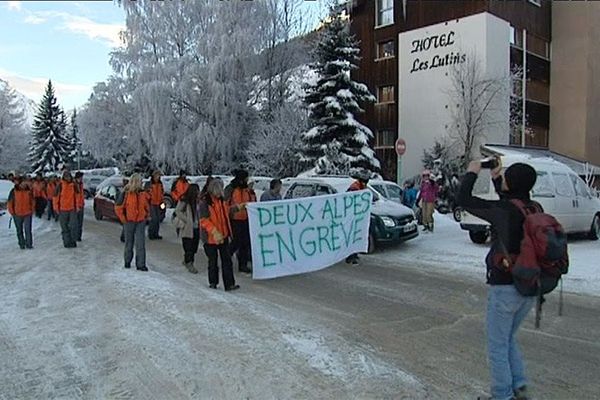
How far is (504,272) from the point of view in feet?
12.1

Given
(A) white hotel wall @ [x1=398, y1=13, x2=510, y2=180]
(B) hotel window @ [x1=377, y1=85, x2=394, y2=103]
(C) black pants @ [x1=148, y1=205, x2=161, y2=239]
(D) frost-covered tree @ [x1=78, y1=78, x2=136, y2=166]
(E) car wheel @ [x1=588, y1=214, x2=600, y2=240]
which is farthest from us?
(D) frost-covered tree @ [x1=78, y1=78, x2=136, y2=166]

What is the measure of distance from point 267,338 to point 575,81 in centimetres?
3363

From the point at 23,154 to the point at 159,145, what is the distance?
1856 inches

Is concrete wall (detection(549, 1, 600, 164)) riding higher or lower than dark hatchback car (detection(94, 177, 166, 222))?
higher

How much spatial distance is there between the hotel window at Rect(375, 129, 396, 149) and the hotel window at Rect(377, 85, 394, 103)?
183cm

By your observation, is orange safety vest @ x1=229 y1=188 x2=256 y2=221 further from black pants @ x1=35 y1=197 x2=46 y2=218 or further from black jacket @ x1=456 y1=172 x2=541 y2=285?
black pants @ x1=35 y1=197 x2=46 y2=218

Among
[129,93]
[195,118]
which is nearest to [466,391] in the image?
[195,118]

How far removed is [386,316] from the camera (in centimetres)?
688

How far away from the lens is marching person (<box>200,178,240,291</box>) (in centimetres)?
811

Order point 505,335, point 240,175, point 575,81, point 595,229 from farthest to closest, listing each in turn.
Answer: point 575,81, point 595,229, point 240,175, point 505,335

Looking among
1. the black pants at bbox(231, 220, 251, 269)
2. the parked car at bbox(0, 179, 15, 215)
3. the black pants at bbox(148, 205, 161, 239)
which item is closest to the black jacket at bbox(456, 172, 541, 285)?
the black pants at bbox(231, 220, 251, 269)

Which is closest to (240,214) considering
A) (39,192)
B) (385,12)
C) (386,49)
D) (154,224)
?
(154,224)

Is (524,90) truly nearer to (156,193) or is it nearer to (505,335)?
(156,193)

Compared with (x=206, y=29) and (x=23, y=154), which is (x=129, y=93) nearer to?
(x=206, y=29)
